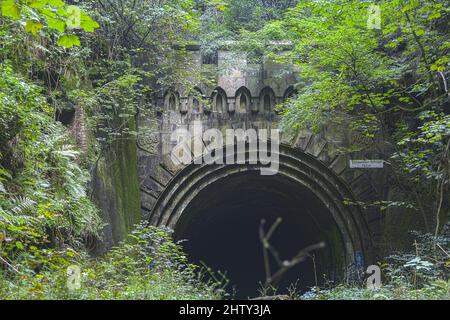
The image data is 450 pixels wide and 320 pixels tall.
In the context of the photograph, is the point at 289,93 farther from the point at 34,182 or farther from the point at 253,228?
the point at 253,228

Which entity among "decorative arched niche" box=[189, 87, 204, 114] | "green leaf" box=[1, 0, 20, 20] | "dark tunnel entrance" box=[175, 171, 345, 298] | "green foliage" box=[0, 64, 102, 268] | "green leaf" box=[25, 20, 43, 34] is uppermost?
"decorative arched niche" box=[189, 87, 204, 114]

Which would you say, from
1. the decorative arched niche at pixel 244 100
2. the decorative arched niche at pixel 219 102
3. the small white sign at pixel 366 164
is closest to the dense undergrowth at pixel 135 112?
the small white sign at pixel 366 164

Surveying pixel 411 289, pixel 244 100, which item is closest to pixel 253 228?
pixel 244 100

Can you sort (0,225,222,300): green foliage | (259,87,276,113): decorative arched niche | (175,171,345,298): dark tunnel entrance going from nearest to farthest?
1. (0,225,222,300): green foliage
2. (259,87,276,113): decorative arched niche
3. (175,171,345,298): dark tunnel entrance

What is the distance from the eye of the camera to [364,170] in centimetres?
1255

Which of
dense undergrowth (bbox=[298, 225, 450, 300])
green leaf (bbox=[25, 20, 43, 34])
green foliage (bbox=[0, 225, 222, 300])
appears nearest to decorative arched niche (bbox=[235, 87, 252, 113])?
dense undergrowth (bbox=[298, 225, 450, 300])

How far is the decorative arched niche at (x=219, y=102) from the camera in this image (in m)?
12.5

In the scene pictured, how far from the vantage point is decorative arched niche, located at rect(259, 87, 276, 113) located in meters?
12.6

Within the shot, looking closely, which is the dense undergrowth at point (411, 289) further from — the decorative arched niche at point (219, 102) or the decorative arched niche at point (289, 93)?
the decorative arched niche at point (219, 102)

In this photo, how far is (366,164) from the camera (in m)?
12.5

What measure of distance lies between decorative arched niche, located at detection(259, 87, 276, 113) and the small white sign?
221cm

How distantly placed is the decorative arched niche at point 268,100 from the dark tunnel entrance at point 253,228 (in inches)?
62.8

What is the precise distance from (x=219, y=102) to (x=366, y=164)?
3.57 metres

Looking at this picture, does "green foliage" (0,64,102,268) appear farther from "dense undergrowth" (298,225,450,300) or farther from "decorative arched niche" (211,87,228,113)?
"decorative arched niche" (211,87,228,113)
